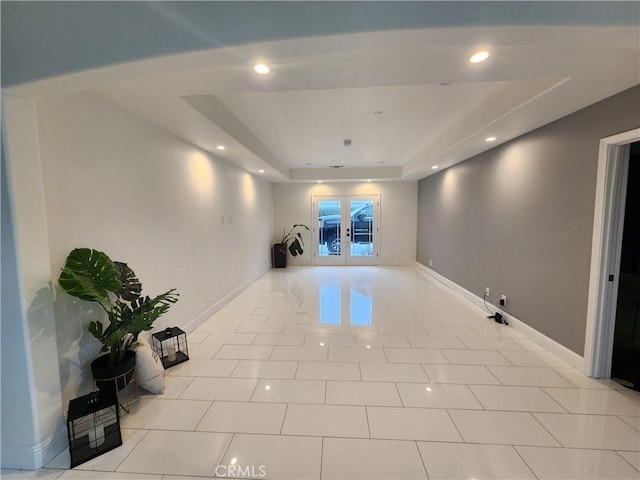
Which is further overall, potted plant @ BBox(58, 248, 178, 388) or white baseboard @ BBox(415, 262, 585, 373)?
white baseboard @ BBox(415, 262, 585, 373)

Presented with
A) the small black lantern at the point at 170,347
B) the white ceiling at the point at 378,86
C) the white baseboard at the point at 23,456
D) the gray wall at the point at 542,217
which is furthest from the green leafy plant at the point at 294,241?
the white baseboard at the point at 23,456

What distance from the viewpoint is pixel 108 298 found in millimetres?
1827

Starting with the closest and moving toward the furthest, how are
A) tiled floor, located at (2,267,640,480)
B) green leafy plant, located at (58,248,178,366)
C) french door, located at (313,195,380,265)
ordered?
tiled floor, located at (2,267,640,480) < green leafy plant, located at (58,248,178,366) < french door, located at (313,195,380,265)

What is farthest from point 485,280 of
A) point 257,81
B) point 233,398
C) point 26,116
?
point 26,116

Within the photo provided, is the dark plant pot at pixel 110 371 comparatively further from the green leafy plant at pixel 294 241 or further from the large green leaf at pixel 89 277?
the green leafy plant at pixel 294 241

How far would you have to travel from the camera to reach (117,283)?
179 centimetres

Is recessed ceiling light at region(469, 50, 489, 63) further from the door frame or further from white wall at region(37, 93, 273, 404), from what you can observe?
white wall at region(37, 93, 273, 404)

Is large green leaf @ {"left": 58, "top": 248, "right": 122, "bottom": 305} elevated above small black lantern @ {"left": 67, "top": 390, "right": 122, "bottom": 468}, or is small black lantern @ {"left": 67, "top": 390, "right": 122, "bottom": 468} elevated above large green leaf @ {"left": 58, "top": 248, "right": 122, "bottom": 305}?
large green leaf @ {"left": 58, "top": 248, "right": 122, "bottom": 305}

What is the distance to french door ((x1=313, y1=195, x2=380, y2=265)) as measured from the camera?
7630 mm

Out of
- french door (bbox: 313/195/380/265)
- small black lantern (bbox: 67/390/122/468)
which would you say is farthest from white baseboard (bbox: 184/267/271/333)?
french door (bbox: 313/195/380/265)

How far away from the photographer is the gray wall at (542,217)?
244 cm

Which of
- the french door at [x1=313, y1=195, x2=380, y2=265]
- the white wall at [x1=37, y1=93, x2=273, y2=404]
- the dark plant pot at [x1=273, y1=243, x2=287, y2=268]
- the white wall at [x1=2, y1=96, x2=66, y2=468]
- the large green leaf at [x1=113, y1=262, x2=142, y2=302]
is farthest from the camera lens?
the french door at [x1=313, y1=195, x2=380, y2=265]

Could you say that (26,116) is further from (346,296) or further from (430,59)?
(346,296)

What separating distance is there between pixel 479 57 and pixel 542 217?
2104mm
